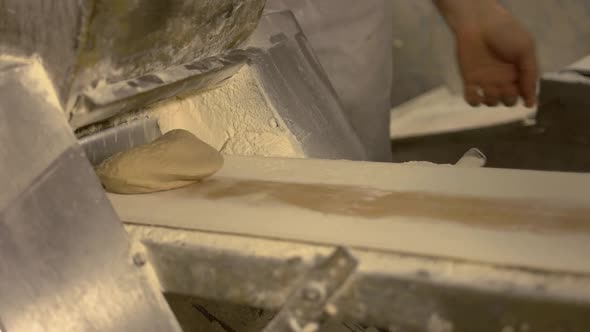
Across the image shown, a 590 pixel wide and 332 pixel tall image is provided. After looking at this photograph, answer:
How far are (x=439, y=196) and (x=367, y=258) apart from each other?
0.15 m

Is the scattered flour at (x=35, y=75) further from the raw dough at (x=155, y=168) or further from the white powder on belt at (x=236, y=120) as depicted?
the white powder on belt at (x=236, y=120)

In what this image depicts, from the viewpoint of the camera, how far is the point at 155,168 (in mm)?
732

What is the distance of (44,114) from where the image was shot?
0.63 metres

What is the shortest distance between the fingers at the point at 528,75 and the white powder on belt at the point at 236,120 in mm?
428

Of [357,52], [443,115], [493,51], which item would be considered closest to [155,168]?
[493,51]

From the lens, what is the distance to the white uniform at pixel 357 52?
58.9 inches

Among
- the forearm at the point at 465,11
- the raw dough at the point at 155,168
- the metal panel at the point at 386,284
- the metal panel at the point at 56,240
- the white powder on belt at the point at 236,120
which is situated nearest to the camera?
the metal panel at the point at 386,284

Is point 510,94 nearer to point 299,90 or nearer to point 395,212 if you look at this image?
point 299,90

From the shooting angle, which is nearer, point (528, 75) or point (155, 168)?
point (155, 168)

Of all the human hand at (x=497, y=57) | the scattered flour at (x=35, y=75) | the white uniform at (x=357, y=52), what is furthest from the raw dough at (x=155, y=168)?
the white uniform at (x=357, y=52)

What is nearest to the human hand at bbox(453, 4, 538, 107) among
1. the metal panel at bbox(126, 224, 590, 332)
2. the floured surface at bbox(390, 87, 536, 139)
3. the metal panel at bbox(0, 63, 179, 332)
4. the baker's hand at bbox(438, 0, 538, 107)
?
the baker's hand at bbox(438, 0, 538, 107)

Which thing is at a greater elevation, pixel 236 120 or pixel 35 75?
pixel 35 75

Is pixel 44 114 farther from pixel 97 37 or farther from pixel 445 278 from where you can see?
pixel 445 278

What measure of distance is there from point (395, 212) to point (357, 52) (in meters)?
1.01
